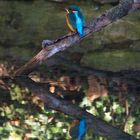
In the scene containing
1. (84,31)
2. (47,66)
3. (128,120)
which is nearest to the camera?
(84,31)

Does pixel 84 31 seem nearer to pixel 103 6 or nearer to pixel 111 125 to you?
pixel 111 125

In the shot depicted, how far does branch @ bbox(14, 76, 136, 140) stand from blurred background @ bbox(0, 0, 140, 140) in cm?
9

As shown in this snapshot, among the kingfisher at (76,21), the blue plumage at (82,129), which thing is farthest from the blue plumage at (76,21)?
the blue plumage at (82,129)

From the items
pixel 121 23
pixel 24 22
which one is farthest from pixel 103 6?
pixel 24 22

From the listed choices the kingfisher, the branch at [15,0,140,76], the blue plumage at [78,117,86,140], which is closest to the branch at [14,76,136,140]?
the blue plumage at [78,117,86,140]

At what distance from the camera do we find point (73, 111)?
549cm

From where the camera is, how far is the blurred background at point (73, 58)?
579 centimetres

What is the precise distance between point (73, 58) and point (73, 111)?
1.01m

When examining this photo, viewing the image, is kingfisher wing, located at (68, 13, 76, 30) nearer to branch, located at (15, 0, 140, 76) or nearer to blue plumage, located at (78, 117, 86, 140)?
branch, located at (15, 0, 140, 76)

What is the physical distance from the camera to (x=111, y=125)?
529 centimetres

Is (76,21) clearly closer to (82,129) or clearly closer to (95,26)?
(95,26)

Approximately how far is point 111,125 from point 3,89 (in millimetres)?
1381

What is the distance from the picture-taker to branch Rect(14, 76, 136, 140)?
5.06 m

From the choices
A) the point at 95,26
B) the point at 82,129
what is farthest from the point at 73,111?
the point at 95,26
